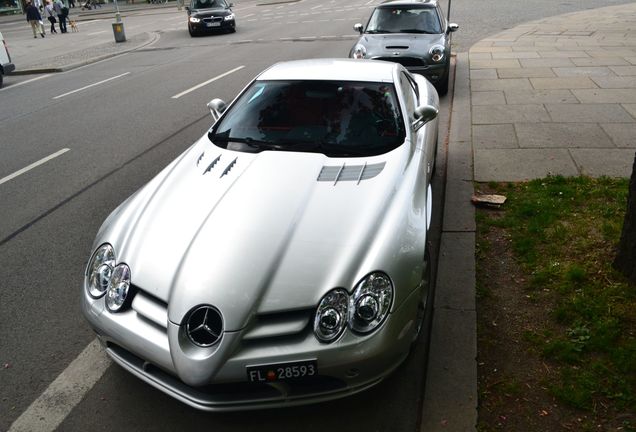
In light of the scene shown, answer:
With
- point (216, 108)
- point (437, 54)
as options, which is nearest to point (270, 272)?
point (216, 108)

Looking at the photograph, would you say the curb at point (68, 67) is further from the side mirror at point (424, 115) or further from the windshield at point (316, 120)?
the side mirror at point (424, 115)

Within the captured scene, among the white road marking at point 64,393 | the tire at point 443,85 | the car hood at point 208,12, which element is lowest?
the white road marking at point 64,393

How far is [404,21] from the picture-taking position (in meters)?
11.4

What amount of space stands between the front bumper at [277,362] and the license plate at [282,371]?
0.02 m

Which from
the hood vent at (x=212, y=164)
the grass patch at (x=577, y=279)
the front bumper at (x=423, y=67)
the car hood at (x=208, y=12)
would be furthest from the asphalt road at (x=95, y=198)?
the car hood at (x=208, y=12)

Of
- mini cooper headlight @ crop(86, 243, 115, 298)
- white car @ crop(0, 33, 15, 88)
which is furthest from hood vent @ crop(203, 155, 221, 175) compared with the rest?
white car @ crop(0, 33, 15, 88)

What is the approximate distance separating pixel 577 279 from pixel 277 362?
99.6 inches

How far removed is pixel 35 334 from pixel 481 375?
300cm

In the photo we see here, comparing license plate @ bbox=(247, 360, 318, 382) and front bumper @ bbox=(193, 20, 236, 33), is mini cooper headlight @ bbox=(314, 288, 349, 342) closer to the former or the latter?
license plate @ bbox=(247, 360, 318, 382)

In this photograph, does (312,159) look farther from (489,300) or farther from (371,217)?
(489,300)

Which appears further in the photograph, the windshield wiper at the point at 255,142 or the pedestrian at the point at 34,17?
the pedestrian at the point at 34,17

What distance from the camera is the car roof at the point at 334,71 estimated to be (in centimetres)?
489

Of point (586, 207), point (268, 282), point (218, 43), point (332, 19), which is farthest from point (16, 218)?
point (332, 19)

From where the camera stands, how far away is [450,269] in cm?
456
